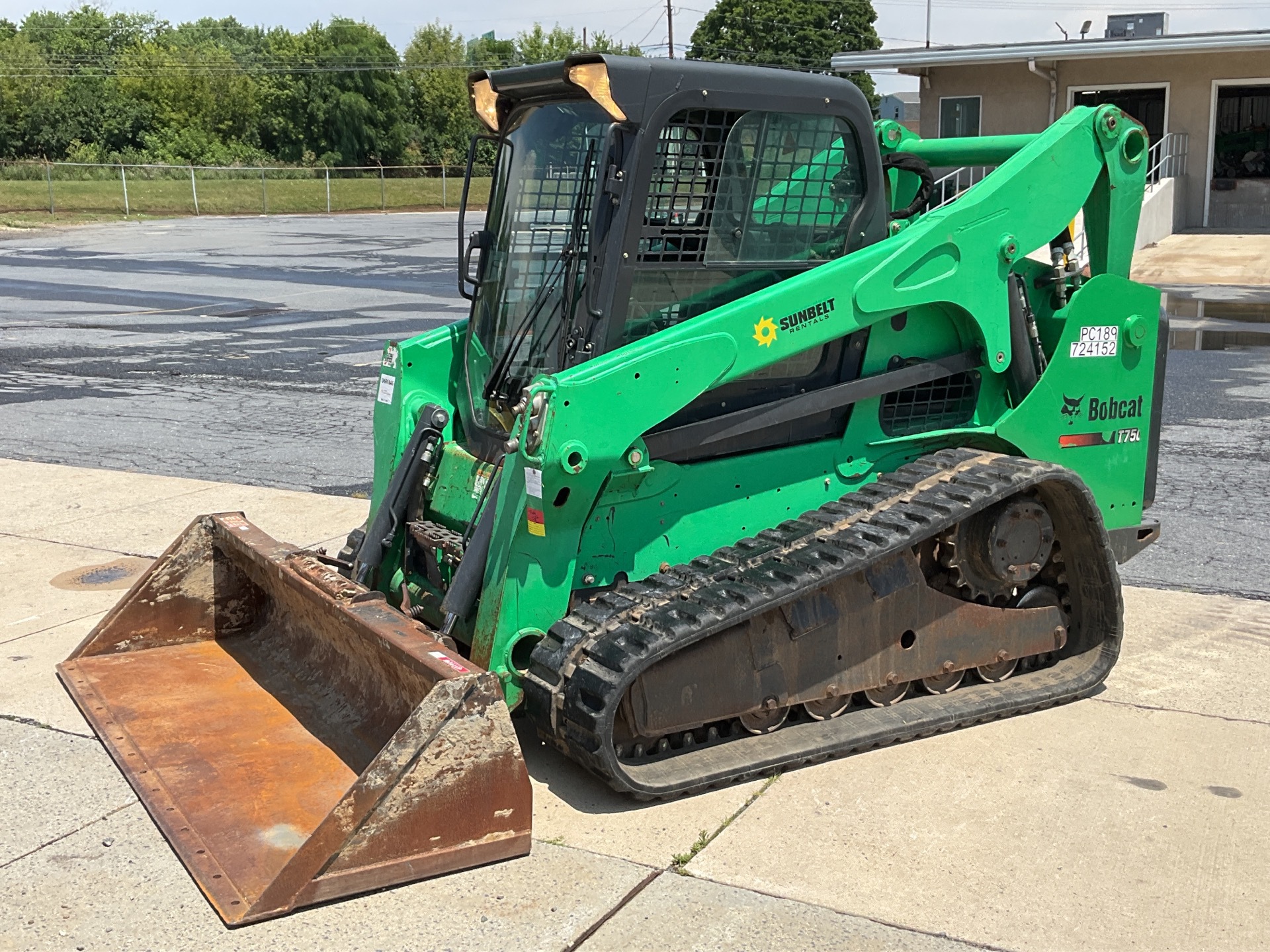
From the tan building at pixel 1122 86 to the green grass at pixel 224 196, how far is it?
17.4 meters

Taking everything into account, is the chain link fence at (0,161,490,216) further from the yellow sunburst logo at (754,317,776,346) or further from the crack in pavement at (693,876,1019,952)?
the crack in pavement at (693,876,1019,952)

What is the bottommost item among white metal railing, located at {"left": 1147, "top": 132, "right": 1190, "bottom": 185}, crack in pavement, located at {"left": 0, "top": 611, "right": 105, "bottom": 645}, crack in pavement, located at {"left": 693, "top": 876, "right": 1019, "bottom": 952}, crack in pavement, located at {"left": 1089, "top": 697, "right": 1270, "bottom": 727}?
crack in pavement, located at {"left": 1089, "top": 697, "right": 1270, "bottom": 727}

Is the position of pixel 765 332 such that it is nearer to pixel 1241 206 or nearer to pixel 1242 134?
pixel 1241 206

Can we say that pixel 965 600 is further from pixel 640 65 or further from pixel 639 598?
pixel 640 65

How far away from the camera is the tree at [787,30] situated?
86312 millimetres

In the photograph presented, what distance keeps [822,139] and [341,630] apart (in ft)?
8.27

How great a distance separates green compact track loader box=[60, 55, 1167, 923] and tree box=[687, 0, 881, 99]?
83754 millimetres

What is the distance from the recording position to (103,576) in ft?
23.3

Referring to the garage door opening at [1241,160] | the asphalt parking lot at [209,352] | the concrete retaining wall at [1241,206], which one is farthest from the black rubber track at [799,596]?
the concrete retaining wall at [1241,206]

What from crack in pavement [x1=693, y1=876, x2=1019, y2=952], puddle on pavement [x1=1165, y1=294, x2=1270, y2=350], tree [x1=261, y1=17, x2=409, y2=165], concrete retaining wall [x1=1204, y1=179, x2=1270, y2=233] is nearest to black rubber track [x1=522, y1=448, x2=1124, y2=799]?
crack in pavement [x1=693, y1=876, x2=1019, y2=952]

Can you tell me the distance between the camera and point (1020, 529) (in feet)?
17.0

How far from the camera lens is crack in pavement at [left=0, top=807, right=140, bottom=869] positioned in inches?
161

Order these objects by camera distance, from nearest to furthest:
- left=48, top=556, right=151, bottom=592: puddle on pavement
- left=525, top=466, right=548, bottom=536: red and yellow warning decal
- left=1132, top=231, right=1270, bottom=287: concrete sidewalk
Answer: left=525, top=466, right=548, bottom=536: red and yellow warning decal → left=48, top=556, right=151, bottom=592: puddle on pavement → left=1132, top=231, right=1270, bottom=287: concrete sidewalk

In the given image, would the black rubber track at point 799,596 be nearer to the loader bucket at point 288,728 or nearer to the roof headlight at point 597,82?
the loader bucket at point 288,728
